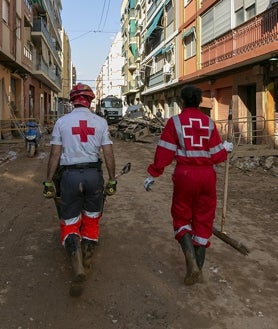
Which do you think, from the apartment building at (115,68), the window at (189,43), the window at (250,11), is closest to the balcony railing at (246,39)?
the window at (250,11)

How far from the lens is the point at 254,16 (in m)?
15.3

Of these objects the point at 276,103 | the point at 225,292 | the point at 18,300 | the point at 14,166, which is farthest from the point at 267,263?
the point at 276,103

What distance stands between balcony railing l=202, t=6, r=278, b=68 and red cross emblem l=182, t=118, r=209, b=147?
1062cm

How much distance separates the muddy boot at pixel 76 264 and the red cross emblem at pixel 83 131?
0.92 meters

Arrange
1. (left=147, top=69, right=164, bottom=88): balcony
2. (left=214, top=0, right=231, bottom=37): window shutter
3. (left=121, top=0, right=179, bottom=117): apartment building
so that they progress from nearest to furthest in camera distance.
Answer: (left=214, top=0, right=231, bottom=37): window shutter < (left=121, top=0, right=179, bottom=117): apartment building < (left=147, top=69, right=164, bottom=88): balcony

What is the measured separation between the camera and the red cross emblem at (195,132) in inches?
156

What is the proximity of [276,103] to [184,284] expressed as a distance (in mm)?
12888

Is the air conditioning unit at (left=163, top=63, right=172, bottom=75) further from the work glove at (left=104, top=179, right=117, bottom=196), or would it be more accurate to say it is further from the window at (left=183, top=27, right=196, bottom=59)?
the work glove at (left=104, top=179, right=117, bottom=196)

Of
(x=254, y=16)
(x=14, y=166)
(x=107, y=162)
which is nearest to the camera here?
(x=107, y=162)

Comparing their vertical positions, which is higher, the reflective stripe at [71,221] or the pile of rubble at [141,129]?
the pile of rubble at [141,129]

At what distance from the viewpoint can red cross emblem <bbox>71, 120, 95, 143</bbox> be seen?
157 inches

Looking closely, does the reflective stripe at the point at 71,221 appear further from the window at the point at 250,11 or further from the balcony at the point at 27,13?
the balcony at the point at 27,13

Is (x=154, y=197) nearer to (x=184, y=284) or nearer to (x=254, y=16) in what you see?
(x=184, y=284)

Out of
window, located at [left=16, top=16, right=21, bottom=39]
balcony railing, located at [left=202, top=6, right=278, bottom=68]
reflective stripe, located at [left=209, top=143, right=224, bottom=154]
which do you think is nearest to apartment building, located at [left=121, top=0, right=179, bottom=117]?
balcony railing, located at [left=202, top=6, right=278, bottom=68]
